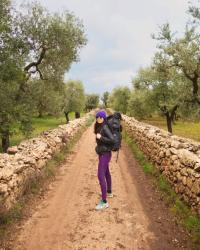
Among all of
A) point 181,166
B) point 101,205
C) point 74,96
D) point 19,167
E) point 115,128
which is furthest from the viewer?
point 74,96

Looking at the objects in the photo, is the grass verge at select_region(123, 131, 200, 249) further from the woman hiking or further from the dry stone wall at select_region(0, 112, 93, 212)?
the dry stone wall at select_region(0, 112, 93, 212)

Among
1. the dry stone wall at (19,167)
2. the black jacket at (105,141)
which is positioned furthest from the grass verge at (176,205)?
the dry stone wall at (19,167)

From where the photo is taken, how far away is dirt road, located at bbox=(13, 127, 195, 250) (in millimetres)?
6422

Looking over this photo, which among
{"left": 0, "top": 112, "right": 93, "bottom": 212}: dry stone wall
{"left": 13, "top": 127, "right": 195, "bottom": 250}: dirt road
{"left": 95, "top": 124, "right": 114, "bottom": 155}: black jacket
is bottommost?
{"left": 13, "top": 127, "right": 195, "bottom": 250}: dirt road

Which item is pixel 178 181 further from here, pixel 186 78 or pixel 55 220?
pixel 186 78

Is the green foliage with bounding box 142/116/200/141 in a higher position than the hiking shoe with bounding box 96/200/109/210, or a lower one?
lower

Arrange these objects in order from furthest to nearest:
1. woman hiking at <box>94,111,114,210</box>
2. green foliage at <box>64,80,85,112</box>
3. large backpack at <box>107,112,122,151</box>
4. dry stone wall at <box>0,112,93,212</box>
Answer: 1. green foliage at <box>64,80,85,112</box>
2. large backpack at <box>107,112,122,151</box>
3. woman hiking at <box>94,111,114,210</box>
4. dry stone wall at <box>0,112,93,212</box>

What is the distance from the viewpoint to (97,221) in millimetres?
7551

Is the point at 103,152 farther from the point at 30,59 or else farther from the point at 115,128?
the point at 30,59

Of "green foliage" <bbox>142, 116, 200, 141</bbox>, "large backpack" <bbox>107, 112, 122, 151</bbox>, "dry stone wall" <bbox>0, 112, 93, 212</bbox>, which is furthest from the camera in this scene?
"green foliage" <bbox>142, 116, 200, 141</bbox>

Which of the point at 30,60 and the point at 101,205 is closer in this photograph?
the point at 101,205

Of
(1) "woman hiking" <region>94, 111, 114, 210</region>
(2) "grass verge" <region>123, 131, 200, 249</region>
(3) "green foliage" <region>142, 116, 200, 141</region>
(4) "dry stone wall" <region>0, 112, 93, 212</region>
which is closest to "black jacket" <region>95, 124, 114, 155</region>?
(1) "woman hiking" <region>94, 111, 114, 210</region>

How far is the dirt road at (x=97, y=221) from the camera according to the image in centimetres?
642

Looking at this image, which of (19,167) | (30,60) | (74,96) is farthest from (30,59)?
(74,96)
